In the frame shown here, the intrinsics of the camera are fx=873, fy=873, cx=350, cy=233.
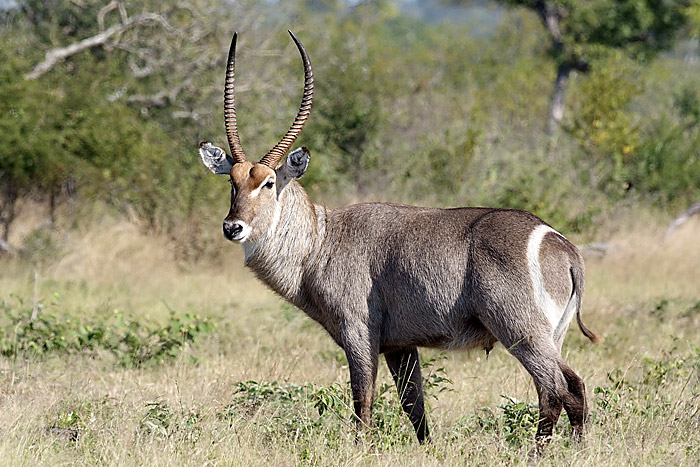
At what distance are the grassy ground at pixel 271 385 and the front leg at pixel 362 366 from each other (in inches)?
5.0

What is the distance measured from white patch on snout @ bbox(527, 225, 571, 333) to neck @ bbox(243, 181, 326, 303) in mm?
1385

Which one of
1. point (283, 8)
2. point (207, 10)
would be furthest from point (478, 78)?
point (207, 10)

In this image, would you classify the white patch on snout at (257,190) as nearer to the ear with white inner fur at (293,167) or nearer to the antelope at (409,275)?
the antelope at (409,275)

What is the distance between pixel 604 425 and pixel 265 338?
3.69m

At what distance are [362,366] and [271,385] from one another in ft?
2.99

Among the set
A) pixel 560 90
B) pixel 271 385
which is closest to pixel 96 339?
pixel 271 385

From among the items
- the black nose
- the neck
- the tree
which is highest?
the tree

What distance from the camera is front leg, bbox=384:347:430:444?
546 centimetres

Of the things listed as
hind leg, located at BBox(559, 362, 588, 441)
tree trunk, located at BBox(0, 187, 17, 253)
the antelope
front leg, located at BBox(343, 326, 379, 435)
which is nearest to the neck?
the antelope

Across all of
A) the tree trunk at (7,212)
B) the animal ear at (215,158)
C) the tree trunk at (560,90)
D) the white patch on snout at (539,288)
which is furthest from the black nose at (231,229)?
the tree trunk at (560,90)

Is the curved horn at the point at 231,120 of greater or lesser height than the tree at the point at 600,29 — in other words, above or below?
below

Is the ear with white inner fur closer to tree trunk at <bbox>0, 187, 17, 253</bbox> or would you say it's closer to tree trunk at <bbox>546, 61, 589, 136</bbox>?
tree trunk at <bbox>0, 187, 17, 253</bbox>

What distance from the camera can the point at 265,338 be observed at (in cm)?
804

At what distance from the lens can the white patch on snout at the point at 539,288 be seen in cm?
481
